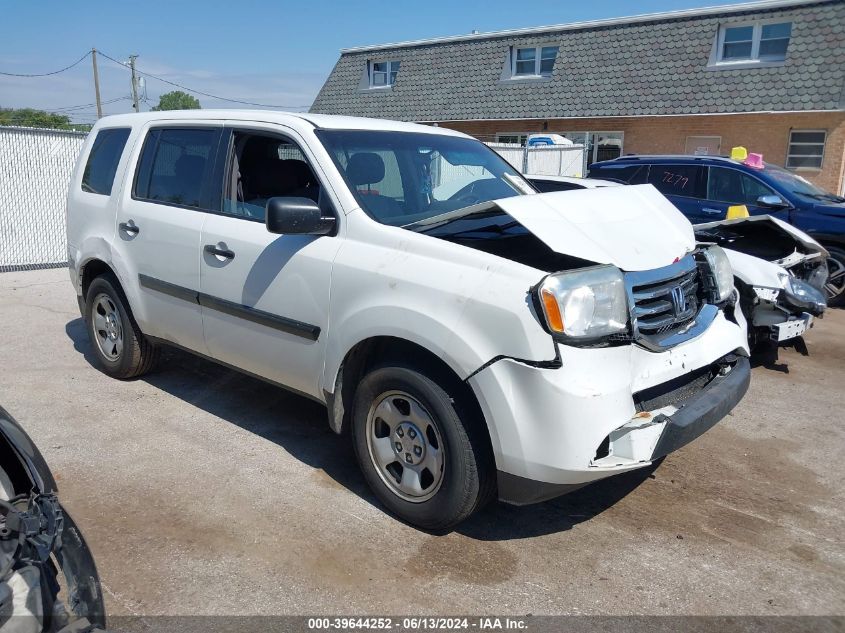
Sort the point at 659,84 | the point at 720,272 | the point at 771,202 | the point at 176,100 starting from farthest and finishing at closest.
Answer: the point at 176,100 < the point at 659,84 < the point at 771,202 < the point at 720,272

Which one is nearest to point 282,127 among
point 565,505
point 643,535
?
point 565,505

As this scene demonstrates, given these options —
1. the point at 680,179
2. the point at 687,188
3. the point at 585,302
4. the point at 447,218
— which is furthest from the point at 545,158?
the point at 585,302

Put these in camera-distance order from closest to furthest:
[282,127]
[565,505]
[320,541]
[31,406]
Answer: [320,541], [565,505], [282,127], [31,406]

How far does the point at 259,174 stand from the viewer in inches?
171

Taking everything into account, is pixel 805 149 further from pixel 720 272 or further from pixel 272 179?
pixel 272 179

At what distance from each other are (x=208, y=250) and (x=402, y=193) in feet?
3.99

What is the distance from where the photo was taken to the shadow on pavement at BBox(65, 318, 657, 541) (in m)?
3.59

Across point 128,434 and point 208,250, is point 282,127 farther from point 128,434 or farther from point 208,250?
point 128,434

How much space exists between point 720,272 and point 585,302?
136 cm

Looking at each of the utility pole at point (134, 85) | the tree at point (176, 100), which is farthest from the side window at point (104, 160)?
the tree at point (176, 100)

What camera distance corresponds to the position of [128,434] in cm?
453

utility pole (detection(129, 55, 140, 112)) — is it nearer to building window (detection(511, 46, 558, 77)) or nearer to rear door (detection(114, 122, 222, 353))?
building window (detection(511, 46, 558, 77))

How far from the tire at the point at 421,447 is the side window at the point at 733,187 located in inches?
280

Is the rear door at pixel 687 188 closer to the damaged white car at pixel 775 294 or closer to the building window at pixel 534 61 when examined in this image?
the damaged white car at pixel 775 294
